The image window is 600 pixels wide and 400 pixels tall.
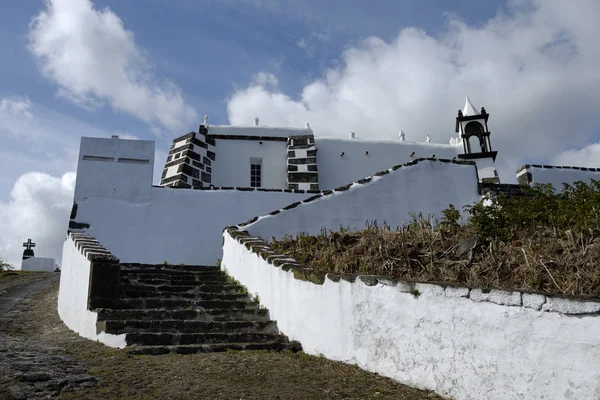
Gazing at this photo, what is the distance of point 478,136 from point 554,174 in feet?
10.6

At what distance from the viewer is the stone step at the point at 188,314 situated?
7.60 meters

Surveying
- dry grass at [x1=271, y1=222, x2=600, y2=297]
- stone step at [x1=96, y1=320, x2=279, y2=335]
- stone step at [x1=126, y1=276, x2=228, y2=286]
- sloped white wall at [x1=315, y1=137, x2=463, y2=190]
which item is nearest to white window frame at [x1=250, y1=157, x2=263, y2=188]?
sloped white wall at [x1=315, y1=137, x2=463, y2=190]

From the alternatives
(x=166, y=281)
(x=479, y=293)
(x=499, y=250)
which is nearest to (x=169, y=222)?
(x=166, y=281)

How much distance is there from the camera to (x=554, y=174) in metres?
16.8

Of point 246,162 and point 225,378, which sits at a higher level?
point 246,162

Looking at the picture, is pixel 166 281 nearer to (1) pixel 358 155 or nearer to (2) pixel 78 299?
(2) pixel 78 299

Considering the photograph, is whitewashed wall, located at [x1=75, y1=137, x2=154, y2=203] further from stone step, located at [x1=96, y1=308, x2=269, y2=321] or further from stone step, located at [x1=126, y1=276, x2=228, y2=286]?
stone step, located at [x1=96, y1=308, x2=269, y2=321]

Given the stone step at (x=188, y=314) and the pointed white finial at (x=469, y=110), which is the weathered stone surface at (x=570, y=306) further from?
the pointed white finial at (x=469, y=110)

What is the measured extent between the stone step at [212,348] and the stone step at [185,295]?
2.04 meters

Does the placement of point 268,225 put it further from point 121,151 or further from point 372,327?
point 372,327

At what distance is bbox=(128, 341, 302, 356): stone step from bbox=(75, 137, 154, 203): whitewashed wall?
7.01 meters

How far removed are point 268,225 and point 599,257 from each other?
7194 mm

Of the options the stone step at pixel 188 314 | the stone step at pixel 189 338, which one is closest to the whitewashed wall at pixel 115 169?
the stone step at pixel 188 314

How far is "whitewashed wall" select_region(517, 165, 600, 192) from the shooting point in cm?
1658
